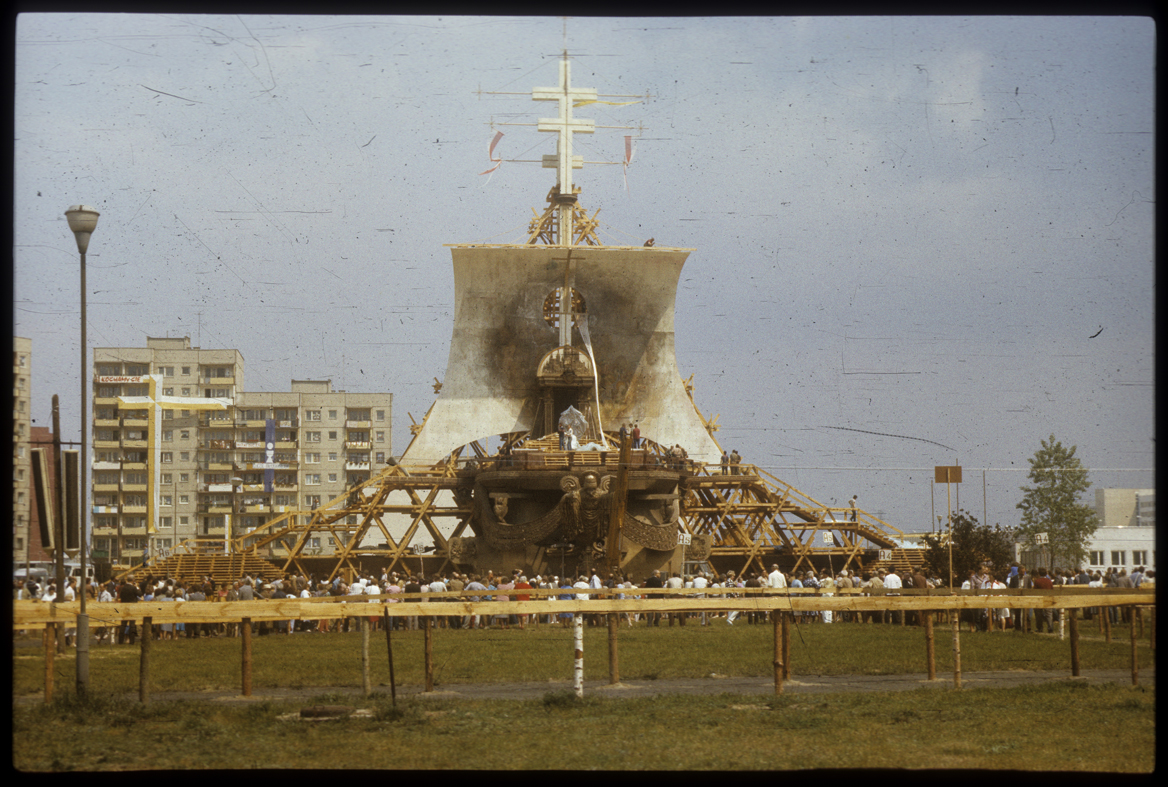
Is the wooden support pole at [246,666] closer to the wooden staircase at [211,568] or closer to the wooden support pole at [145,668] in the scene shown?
the wooden support pole at [145,668]

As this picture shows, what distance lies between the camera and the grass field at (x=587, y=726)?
1116cm

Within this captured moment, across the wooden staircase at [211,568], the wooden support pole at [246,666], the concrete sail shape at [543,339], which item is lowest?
the wooden staircase at [211,568]

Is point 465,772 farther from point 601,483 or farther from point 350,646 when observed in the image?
point 601,483

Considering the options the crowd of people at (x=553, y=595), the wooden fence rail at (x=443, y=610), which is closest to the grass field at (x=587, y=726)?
the wooden fence rail at (x=443, y=610)

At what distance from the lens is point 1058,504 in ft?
134

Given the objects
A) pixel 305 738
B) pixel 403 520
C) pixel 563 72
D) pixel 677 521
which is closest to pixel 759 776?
pixel 305 738

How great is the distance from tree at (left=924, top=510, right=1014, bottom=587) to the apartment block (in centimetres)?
5468

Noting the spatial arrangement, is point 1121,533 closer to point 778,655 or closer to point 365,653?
point 778,655

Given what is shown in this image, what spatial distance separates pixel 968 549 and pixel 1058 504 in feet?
10.3

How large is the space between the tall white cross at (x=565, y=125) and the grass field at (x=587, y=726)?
49107 mm

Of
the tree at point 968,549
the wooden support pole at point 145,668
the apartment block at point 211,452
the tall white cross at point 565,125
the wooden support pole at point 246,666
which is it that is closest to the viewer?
the wooden support pole at point 145,668

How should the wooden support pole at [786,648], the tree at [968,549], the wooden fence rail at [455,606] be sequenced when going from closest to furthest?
the wooden fence rail at [455,606] → the wooden support pole at [786,648] → the tree at [968,549]

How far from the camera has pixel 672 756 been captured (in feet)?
36.9

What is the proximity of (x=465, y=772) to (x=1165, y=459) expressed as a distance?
256 inches
